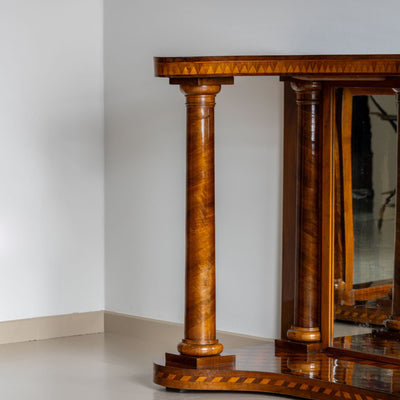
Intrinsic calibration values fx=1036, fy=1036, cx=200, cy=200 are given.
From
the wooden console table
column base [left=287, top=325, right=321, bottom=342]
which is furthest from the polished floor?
column base [left=287, top=325, right=321, bottom=342]

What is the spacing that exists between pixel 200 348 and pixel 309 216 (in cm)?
101

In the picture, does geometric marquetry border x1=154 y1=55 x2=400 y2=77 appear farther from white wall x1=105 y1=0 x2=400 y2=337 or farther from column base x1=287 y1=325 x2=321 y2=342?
column base x1=287 y1=325 x2=321 y2=342

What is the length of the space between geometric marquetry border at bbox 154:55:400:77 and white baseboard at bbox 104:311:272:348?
1.89 meters

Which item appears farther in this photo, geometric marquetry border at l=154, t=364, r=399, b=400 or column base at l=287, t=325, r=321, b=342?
column base at l=287, t=325, r=321, b=342

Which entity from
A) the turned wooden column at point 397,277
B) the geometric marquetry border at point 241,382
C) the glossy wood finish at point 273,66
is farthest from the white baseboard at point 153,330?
the glossy wood finish at point 273,66

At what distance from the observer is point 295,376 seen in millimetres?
5449

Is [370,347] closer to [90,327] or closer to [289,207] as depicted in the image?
[289,207]

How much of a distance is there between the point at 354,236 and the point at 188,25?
1.91 metres

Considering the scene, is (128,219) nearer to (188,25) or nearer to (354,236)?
(188,25)

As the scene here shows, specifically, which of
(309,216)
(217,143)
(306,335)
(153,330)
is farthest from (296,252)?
(153,330)

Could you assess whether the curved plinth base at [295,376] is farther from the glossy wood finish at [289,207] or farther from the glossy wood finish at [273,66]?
the glossy wood finish at [273,66]

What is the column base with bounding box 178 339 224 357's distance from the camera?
18.6 ft

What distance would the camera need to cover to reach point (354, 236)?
5871 millimetres

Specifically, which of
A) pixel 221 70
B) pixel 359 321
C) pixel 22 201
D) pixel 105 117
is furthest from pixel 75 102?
pixel 359 321
